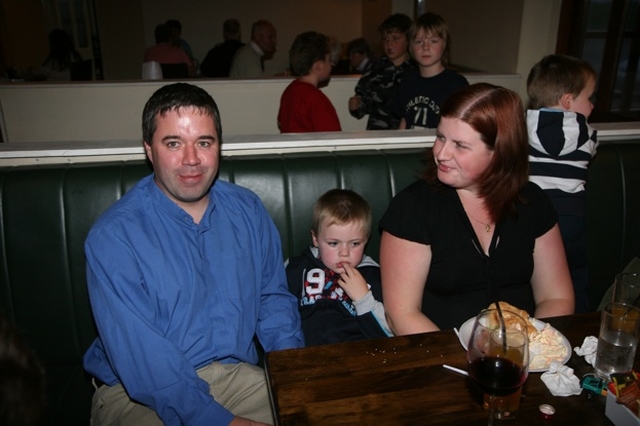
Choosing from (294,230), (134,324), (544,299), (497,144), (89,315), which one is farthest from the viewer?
(294,230)

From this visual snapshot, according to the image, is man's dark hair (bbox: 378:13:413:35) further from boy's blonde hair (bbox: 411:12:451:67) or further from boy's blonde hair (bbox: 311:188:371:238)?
boy's blonde hair (bbox: 311:188:371:238)

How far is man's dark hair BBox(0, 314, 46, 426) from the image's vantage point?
1.79 ft

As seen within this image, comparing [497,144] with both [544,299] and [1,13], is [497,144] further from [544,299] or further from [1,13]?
[1,13]

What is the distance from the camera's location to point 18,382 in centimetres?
56

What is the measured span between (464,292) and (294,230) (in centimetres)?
74

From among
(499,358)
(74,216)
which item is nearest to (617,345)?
(499,358)

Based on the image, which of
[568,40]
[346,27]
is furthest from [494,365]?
[346,27]

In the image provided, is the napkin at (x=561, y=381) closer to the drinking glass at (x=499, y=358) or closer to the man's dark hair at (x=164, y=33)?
the drinking glass at (x=499, y=358)

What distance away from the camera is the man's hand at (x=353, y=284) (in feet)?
6.29

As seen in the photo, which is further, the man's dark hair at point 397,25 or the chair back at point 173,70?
the chair back at point 173,70

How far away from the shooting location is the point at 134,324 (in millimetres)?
1514

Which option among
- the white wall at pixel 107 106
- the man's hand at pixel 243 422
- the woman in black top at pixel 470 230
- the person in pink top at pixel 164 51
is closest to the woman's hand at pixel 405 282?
the woman in black top at pixel 470 230

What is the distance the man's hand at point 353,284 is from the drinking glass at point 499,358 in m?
0.81

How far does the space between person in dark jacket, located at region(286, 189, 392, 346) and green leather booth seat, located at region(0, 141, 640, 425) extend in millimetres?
193
